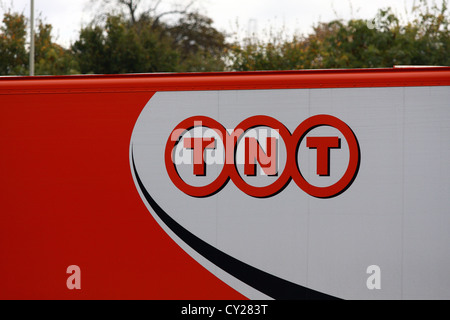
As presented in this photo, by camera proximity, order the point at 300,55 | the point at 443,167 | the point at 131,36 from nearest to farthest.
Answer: the point at 443,167 < the point at 300,55 < the point at 131,36

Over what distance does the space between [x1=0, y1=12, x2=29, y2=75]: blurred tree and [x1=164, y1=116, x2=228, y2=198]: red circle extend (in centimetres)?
1614

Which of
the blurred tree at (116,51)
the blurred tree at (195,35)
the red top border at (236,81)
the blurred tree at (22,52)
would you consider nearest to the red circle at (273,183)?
the red top border at (236,81)

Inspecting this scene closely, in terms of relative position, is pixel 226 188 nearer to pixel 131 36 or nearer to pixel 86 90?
pixel 86 90

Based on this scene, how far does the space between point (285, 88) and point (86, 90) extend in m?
2.08

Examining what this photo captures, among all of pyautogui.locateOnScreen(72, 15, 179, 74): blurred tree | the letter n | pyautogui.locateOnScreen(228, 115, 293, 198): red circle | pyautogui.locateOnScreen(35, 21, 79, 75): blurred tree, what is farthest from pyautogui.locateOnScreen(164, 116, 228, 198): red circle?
pyautogui.locateOnScreen(72, 15, 179, 74): blurred tree

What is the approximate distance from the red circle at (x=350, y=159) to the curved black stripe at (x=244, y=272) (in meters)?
0.95

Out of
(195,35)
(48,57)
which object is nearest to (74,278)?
(48,57)

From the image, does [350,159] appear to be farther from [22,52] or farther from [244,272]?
[22,52]

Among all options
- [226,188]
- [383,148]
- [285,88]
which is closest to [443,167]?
[383,148]

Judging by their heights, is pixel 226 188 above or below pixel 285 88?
below

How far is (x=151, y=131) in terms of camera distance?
5.23 m

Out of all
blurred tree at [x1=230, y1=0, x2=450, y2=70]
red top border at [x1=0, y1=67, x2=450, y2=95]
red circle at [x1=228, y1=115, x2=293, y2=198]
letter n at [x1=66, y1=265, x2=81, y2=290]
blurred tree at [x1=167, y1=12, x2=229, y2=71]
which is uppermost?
blurred tree at [x1=167, y1=12, x2=229, y2=71]

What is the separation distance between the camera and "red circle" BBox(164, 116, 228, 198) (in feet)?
16.8

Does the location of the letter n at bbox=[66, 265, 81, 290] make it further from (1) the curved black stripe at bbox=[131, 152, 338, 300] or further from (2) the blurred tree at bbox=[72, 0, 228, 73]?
(2) the blurred tree at bbox=[72, 0, 228, 73]
